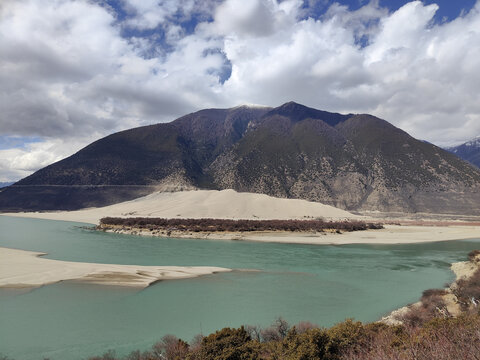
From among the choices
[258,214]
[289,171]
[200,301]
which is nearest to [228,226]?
[258,214]

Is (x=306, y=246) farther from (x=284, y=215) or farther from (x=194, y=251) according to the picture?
(x=284, y=215)

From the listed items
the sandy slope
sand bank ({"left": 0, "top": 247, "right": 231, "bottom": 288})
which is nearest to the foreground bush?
sand bank ({"left": 0, "top": 247, "right": 231, "bottom": 288})

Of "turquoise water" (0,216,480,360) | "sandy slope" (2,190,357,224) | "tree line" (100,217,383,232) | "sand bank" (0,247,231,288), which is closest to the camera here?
"turquoise water" (0,216,480,360)

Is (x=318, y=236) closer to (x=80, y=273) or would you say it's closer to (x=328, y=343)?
(x=80, y=273)

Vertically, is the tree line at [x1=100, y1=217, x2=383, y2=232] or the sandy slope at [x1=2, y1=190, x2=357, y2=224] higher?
the sandy slope at [x1=2, y1=190, x2=357, y2=224]

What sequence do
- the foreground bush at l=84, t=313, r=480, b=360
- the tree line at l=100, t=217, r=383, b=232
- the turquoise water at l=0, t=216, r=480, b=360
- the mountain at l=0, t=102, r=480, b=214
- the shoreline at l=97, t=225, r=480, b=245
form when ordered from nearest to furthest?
the foreground bush at l=84, t=313, r=480, b=360 → the turquoise water at l=0, t=216, r=480, b=360 → the shoreline at l=97, t=225, r=480, b=245 → the tree line at l=100, t=217, r=383, b=232 → the mountain at l=0, t=102, r=480, b=214

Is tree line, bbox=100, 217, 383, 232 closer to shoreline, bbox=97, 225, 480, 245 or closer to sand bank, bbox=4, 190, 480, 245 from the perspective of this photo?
shoreline, bbox=97, 225, 480, 245

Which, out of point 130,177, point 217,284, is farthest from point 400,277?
point 130,177

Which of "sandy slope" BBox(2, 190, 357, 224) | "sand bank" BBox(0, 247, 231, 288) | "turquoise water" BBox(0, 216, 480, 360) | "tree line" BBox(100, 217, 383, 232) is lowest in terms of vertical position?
"turquoise water" BBox(0, 216, 480, 360)
